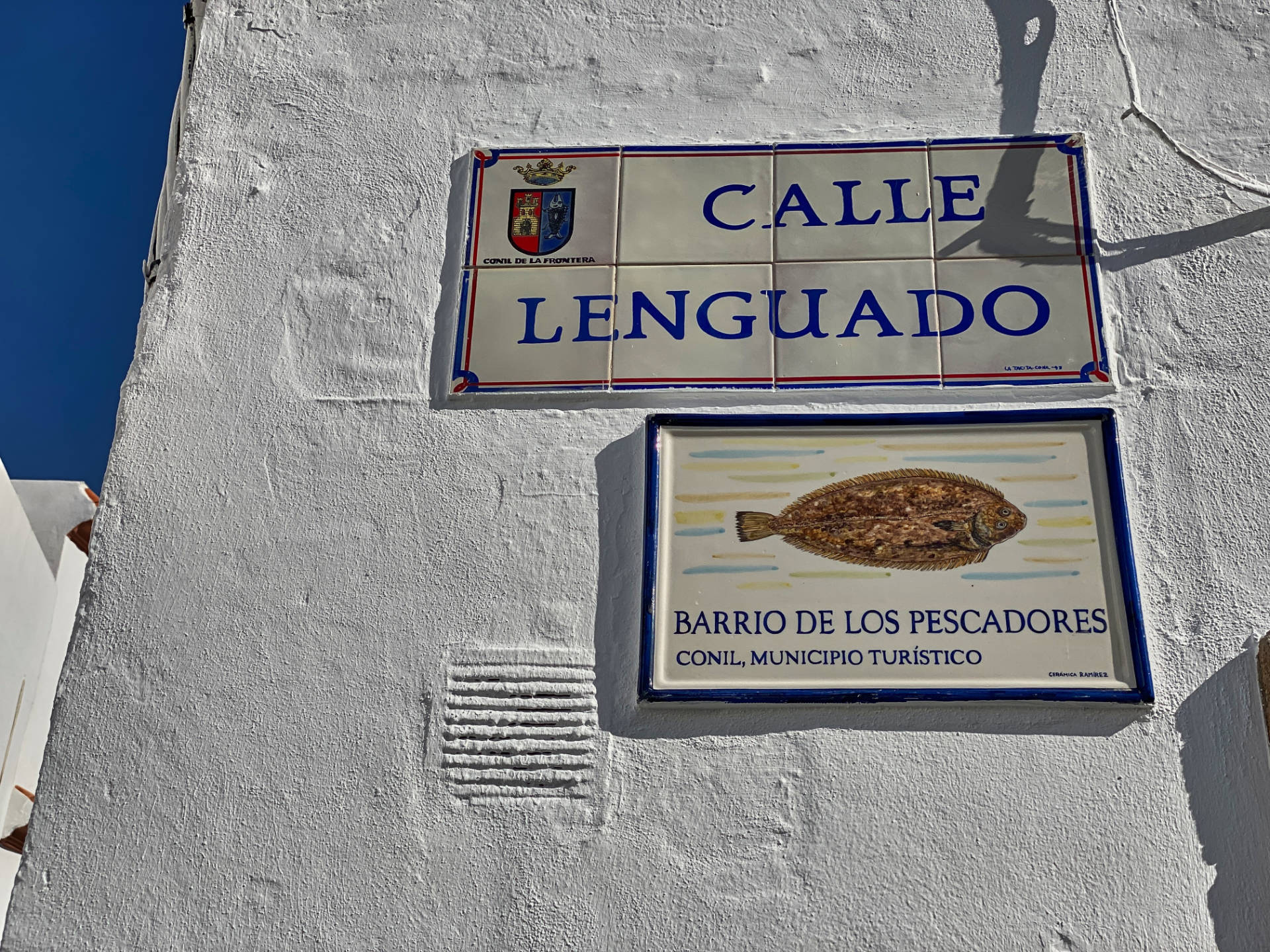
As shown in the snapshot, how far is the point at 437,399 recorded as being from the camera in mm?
3176

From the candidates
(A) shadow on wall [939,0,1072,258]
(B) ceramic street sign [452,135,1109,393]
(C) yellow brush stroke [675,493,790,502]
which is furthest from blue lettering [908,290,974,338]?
(C) yellow brush stroke [675,493,790,502]

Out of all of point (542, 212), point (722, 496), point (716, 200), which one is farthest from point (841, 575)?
point (542, 212)

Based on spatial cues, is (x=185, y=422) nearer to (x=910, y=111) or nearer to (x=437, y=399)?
(x=437, y=399)

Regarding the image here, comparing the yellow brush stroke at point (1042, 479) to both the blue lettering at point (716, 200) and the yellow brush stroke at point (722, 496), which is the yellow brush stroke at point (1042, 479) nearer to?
the yellow brush stroke at point (722, 496)

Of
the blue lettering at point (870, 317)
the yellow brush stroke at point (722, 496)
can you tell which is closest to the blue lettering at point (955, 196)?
the blue lettering at point (870, 317)

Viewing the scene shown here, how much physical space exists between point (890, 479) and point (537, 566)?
34.5 inches

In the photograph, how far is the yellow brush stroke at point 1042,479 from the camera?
9.65ft

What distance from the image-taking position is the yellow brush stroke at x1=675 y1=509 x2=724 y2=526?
9.64 feet

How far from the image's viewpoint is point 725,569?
288 centimetres

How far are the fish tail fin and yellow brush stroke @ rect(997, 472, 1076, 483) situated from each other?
1.85 feet

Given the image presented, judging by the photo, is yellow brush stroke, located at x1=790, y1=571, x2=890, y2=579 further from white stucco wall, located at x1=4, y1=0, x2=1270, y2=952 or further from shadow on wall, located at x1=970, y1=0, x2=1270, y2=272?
shadow on wall, located at x1=970, y1=0, x2=1270, y2=272

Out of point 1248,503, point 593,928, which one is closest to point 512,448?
point 593,928

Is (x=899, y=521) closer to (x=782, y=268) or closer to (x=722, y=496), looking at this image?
(x=722, y=496)

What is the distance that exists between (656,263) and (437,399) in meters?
0.69
